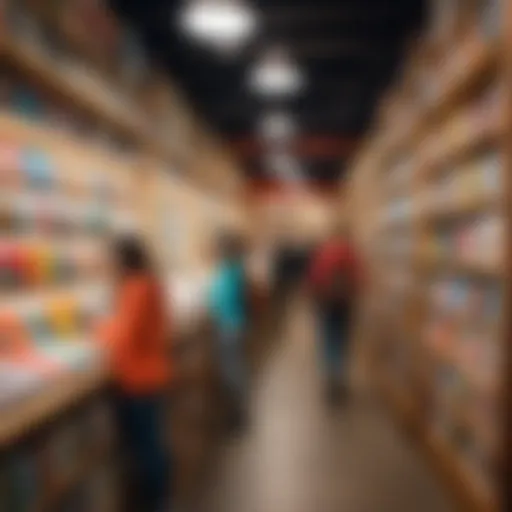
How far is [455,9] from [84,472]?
306cm

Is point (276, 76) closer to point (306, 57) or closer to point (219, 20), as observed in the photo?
point (306, 57)

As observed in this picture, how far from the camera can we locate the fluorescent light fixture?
37.3 ft

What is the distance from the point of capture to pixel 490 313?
3.87m

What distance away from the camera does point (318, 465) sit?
15.8ft

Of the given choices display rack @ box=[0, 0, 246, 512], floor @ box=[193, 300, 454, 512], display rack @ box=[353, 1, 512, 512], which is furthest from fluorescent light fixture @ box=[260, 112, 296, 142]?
display rack @ box=[0, 0, 246, 512]

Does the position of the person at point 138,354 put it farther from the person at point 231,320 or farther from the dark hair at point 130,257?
the person at point 231,320

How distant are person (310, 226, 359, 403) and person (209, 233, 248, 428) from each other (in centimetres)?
94

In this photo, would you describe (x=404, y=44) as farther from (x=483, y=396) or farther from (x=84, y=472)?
(x=84, y=472)

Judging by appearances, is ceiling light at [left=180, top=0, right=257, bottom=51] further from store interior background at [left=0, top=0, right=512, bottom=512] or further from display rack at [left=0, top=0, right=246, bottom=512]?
display rack at [left=0, top=0, right=246, bottom=512]

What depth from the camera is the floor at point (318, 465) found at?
4.09 m

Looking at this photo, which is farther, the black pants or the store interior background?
the black pants

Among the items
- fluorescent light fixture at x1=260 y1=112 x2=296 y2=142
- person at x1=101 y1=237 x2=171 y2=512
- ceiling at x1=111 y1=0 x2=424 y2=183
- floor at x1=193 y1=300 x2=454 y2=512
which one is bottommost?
floor at x1=193 y1=300 x2=454 y2=512

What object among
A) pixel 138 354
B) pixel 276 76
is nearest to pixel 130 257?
pixel 138 354

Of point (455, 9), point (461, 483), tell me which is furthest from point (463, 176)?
point (461, 483)
